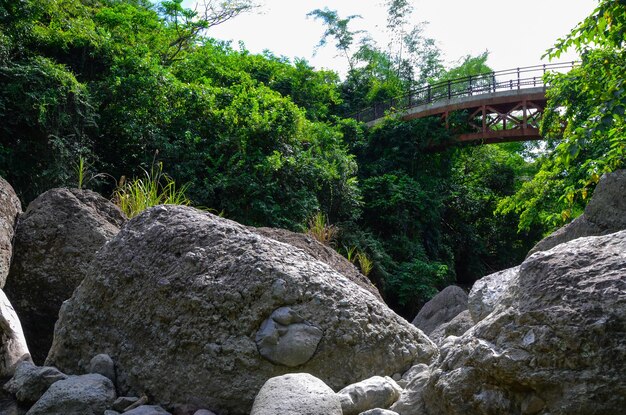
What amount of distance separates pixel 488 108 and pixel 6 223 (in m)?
21.0

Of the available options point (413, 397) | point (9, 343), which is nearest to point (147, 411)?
point (413, 397)

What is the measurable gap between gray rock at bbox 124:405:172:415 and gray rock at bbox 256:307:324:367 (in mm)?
640

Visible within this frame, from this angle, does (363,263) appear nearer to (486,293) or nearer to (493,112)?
(486,293)

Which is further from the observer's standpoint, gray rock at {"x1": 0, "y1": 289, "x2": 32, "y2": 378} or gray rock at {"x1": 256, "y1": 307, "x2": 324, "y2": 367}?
gray rock at {"x1": 0, "y1": 289, "x2": 32, "y2": 378}

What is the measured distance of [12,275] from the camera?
602 cm

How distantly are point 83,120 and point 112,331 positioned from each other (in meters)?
8.27

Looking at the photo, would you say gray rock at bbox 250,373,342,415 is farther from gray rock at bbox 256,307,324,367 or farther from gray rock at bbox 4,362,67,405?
gray rock at bbox 4,362,67,405

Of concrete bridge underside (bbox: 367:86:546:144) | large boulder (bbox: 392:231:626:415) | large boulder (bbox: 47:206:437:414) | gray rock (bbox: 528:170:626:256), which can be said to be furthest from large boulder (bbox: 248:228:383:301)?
concrete bridge underside (bbox: 367:86:546:144)

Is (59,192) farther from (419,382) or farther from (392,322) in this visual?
(419,382)

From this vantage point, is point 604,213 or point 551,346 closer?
point 551,346

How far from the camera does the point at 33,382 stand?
165 inches

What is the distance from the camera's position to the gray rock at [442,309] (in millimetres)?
9125

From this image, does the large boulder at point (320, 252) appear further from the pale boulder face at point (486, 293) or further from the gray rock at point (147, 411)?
the gray rock at point (147, 411)

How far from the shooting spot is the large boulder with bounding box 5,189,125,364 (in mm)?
5949
